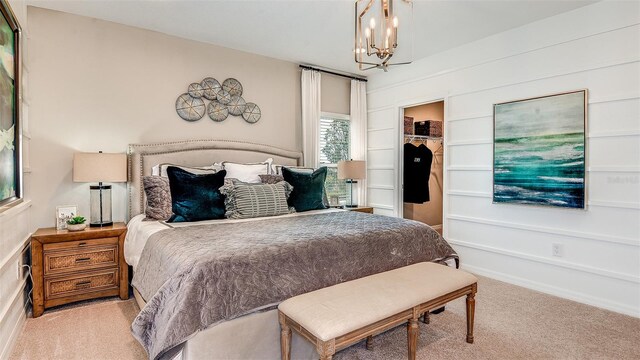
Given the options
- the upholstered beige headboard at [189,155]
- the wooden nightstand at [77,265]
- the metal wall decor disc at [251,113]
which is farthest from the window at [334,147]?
the wooden nightstand at [77,265]

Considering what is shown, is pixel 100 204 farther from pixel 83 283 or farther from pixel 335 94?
pixel 335 94

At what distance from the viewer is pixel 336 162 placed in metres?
5.30

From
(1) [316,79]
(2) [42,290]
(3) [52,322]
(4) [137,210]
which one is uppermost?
(1) [316,79]

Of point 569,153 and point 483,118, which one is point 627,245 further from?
point 483,118

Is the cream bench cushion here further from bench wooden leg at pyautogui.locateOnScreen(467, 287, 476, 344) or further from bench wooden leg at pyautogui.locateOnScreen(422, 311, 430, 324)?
bench wooden leg at pyautogui.locateOnScreen(422, 311, 430, 324)

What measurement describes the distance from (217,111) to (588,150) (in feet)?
12.6

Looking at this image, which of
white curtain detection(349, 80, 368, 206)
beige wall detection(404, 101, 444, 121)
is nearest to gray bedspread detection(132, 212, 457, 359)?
white curtain detection(349, 80, 368, 206)

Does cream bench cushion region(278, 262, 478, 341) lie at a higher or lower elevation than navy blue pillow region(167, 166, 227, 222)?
lower

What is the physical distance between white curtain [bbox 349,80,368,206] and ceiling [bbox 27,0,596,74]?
45.8 inches

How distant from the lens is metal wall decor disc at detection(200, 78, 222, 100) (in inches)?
160

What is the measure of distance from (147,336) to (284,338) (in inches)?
29.1

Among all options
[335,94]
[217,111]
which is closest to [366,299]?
[217,111]

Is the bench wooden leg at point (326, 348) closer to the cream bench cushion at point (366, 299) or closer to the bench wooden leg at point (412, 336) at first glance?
the cream bench cushion at point (366, 299)

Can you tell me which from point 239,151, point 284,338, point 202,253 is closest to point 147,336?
point 202,253
